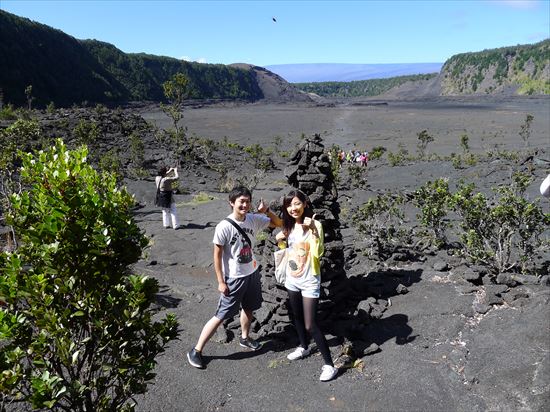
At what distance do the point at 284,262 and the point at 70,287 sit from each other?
7.96 feet

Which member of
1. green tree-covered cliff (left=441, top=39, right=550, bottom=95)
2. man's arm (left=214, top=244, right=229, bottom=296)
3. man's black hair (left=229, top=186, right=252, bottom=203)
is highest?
green tree-covered cliff (left=441, top=39, right=550, bottom=95)

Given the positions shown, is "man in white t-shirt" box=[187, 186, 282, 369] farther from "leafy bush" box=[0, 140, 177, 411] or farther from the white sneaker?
"leafy bush" box=[0, 140, 177, 411]

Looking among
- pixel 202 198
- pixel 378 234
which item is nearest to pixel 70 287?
pixel 378 234

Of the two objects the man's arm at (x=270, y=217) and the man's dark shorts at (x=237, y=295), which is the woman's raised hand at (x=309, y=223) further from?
the man's dark shorts at (x=237, y=295)

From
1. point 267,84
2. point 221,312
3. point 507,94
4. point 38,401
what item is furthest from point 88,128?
point 267,84

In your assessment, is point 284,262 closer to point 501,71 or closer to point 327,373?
point 327,373

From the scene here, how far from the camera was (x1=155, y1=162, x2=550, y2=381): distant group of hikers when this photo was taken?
4637 millimetres

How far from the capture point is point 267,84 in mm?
146000

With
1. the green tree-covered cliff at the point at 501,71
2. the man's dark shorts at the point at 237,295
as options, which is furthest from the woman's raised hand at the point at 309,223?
the green tree-covered cliff at the point at 501,71

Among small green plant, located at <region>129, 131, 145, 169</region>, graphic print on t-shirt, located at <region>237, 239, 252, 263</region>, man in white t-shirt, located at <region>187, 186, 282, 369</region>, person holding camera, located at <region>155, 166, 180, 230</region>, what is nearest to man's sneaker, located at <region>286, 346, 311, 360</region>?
man in white t-shirt, located at <region>187, 186, 282, 369</region>

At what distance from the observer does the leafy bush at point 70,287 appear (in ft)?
8.57

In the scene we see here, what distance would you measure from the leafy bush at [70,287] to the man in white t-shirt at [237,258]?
1.57 meters

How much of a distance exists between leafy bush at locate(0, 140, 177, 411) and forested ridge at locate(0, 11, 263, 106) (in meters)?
74.0

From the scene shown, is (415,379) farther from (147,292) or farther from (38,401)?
(38,401)
